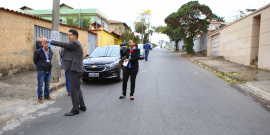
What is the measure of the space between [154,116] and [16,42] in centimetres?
742

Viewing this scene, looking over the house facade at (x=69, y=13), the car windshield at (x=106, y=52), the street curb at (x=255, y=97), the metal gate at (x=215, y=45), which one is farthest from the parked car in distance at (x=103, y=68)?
the house facade at (x=69, y=13)

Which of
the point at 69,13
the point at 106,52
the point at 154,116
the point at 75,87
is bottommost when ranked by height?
the point at 154,116

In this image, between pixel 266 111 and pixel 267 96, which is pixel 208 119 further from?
pixel 267 96

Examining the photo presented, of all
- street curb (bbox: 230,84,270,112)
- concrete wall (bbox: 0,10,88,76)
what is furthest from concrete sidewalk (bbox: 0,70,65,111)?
street curb (bbox: 230,84,270,112)

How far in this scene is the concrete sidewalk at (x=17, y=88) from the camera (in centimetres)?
540

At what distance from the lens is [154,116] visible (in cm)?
434

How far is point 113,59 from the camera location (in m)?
8.09

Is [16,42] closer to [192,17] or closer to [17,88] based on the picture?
[17,88]

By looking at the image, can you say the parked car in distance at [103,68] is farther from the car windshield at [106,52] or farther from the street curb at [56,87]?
the street curb at [56,87]

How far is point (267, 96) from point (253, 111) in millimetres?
1781

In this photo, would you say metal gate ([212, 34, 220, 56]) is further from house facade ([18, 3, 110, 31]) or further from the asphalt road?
house facade ([18, 3, 110, 31])

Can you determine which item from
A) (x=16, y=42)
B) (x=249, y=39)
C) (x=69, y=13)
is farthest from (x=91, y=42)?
(x=69, y=13)

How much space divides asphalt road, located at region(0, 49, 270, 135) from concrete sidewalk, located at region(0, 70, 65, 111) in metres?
0.89

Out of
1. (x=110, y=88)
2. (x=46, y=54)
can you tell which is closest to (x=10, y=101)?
(x=46, y=54)
